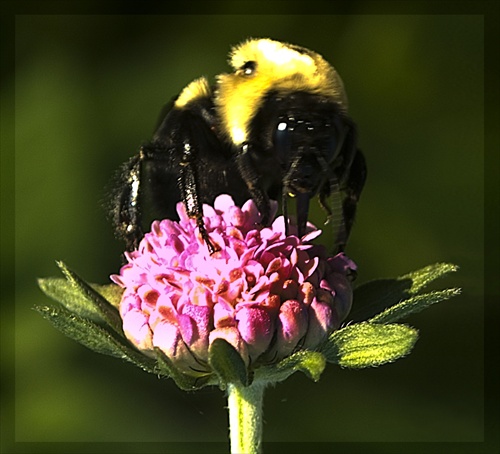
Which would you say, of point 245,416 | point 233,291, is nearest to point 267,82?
point 233,291

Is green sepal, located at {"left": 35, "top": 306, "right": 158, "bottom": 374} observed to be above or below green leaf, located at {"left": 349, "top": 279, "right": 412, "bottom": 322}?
below

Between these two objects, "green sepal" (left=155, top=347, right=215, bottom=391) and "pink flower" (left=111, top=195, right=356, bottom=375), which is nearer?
"green sepal" (left=155, top=347, right=215, bottom=391)

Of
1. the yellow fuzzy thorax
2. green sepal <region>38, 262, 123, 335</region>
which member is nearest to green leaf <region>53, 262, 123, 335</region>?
green sepal <region>38, 262, 123, 335</region>

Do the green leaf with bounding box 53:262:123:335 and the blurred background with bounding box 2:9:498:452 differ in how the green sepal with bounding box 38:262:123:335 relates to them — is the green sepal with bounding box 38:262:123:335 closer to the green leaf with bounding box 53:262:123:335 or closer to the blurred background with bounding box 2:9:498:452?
the green leaf with bounding box 53:262:123:335

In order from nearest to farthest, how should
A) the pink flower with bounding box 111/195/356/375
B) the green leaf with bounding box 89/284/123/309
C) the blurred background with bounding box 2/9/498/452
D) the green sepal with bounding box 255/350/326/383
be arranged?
1. the green sepal with bounding box 255/350/326/383
2. the pink flower with bounding box 111/195/356/375
3. the green leaf with bounding box 89/284/123/309
4. the blurred background with bounding box 2/9/498/452

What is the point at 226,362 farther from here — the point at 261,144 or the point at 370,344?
the point at 261,144
